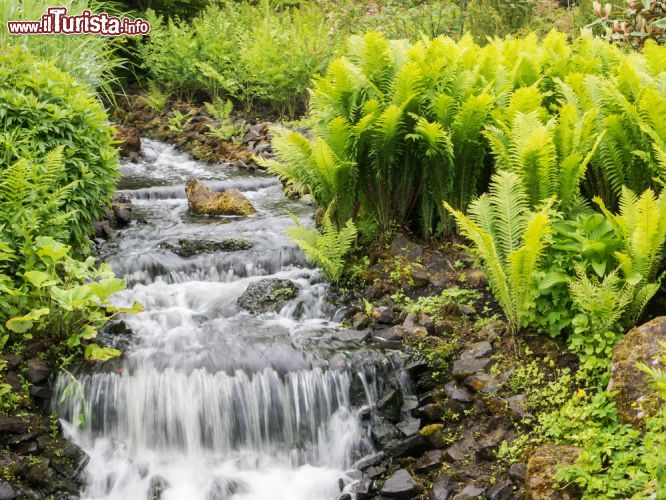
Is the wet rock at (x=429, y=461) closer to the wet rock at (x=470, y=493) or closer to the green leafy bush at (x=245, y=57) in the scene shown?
the wet rock at (x=470, y=493)

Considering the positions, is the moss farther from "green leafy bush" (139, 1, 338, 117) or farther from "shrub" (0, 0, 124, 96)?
"green leafy bush" (139, 1, 338, 117)

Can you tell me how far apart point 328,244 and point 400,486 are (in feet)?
7.99

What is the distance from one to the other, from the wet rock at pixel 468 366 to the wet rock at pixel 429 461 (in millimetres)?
555

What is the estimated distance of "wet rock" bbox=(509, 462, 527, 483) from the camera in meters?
3.70

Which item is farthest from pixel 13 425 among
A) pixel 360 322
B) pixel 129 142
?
pixel 129 142

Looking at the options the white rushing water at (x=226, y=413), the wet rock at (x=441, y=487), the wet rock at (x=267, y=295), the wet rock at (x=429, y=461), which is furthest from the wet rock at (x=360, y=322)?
the wet rock at (x=441, y=487)

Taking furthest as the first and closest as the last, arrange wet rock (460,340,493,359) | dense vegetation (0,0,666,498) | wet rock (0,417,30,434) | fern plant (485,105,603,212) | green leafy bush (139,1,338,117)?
green leafy bush (139,1,338,117)
fern plant (485,105,603,212)
wet rock (460,340,493,359)
wet rock (0,417,30,434)
dense vegetation (0,0,666,498)

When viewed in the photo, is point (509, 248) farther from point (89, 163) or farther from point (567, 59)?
point (89, 163)

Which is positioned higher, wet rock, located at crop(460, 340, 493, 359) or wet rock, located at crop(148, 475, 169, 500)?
wet rock, located at crop(460, 340, 493, 359)

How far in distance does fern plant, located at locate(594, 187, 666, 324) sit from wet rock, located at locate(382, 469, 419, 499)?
1.74 meters

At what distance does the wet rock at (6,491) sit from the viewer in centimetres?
383

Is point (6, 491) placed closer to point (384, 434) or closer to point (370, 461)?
point (370, 461)

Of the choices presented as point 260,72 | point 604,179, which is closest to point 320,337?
point 604,179

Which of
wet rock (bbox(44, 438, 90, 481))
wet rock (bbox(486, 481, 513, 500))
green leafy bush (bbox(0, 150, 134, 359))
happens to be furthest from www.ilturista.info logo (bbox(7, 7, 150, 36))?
wet rock (bbox(486, 481, 513, 500))
